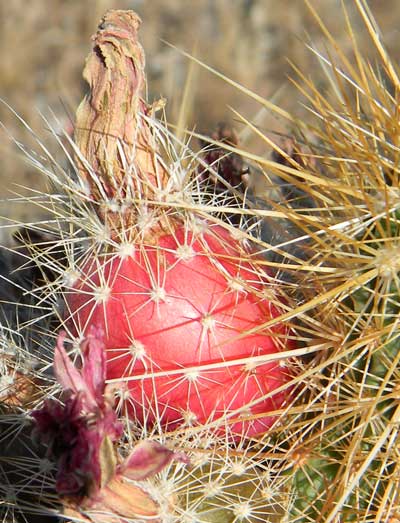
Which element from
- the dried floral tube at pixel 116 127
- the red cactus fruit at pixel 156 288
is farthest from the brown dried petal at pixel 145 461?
the dried floral tube at pixel 116 127

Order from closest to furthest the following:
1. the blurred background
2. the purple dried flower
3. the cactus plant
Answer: the purple dried flower
the cactus plant
the blurred background

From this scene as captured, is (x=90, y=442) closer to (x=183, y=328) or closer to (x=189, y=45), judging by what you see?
(x=183, y=328)

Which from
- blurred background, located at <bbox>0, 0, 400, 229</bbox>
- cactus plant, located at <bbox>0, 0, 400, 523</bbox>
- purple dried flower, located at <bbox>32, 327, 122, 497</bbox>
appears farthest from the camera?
blurred background, located at <bbox>0, 0, 400, 229</bbox>

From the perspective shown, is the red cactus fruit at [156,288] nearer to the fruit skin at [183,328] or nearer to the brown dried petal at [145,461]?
the fruit skin at [183,328]

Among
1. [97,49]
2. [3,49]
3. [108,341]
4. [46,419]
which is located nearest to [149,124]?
[97,49]

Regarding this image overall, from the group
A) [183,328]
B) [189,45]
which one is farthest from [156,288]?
[189,45]

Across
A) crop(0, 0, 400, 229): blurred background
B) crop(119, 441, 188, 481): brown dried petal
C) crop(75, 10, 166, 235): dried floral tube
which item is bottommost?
crop(0, 0, 400, 229): blurred background

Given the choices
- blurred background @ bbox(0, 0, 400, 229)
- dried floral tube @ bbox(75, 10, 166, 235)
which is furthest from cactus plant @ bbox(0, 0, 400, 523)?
blurred background @ bbox(0, 0, 400, 229)

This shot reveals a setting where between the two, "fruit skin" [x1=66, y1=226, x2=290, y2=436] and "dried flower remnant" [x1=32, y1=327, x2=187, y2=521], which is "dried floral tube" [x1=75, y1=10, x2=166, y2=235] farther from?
"dried flower remnant" [x1=32, y1=327, x2=187, y2=521]
